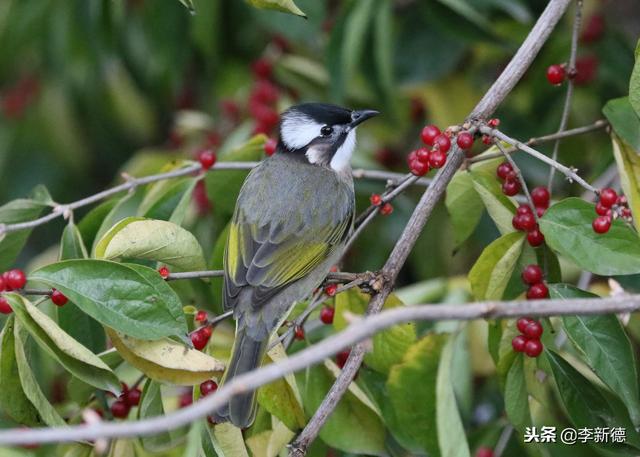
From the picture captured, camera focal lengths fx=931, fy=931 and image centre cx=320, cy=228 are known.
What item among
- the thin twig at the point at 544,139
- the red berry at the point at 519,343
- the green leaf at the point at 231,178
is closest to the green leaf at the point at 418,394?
the red berry at the point at 519,343

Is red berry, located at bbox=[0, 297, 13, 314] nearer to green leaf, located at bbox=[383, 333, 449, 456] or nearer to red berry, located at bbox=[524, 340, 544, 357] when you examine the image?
green leaf, located at bbox=[383, 333, 449, 456]

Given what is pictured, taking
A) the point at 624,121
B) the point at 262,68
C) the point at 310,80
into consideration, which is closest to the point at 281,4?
the point at 624,121

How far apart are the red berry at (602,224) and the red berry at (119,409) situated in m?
1.55

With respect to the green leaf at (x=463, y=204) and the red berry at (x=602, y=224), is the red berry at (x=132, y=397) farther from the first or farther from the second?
the red berry at (x=602, y=224)

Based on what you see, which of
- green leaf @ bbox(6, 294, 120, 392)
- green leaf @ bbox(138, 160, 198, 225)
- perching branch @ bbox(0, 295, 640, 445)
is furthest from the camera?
green leaf @ bbox(138, 160, 198, 225)

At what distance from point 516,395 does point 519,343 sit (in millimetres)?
151

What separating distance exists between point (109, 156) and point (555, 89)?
311cm

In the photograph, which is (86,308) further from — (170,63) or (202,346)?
(170,63)

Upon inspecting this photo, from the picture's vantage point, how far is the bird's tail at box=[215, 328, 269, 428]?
8.48ft

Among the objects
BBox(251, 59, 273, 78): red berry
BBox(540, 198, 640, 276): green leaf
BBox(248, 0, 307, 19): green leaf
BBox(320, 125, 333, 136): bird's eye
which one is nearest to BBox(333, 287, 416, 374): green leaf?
BBox(540, 198, 640, 276): green leaf

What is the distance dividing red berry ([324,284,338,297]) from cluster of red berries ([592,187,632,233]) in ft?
2.54

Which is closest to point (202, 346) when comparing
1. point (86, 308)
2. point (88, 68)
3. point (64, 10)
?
point (86, 308)

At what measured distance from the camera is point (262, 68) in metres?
4.80

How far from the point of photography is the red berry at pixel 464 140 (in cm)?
280
